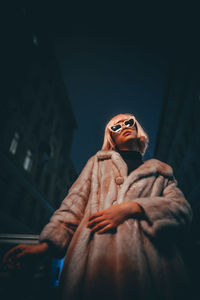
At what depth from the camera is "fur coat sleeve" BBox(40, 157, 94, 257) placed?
5.18 feet

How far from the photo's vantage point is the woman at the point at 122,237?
4.00 feet

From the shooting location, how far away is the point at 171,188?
193 centimetres

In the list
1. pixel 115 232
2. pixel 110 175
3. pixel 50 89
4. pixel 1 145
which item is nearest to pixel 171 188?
pixel 110 175

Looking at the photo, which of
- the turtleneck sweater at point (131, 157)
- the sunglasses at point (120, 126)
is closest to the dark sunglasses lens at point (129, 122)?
the sunglasses at point (120, 126)

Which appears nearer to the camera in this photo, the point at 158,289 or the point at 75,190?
the point at 158,289

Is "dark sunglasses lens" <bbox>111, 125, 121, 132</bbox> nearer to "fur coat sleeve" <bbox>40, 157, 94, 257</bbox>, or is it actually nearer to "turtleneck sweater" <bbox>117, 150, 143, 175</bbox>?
"turtleneck sweater" <bbox>117, 150, 143, 175</bbox>

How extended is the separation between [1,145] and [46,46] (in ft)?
51.3

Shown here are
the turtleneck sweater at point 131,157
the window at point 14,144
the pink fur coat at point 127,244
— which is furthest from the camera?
the window at point 14,144

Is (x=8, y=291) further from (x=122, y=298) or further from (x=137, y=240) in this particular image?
(x=137, y=240)

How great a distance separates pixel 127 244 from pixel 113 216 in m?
0.23

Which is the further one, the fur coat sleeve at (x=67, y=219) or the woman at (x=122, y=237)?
the fur coat sleeve at (x=67, y=219)

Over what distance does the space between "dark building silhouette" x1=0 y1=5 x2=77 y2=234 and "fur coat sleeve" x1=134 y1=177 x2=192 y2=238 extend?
44.8ft

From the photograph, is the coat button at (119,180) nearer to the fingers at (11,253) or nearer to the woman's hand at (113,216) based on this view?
the woman's hand at (113,216)

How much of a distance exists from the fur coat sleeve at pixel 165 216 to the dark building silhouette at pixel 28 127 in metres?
13.7
